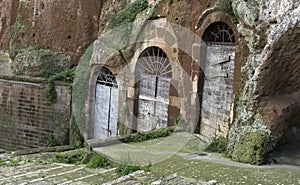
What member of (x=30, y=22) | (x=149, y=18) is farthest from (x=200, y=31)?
(x=30, y=22)

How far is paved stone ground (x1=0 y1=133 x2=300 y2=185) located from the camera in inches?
267

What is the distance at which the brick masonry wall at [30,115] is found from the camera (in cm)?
1405

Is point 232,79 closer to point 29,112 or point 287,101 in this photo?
point 287,101

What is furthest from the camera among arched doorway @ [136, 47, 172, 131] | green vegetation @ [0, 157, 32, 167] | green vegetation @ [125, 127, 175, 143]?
arched doorway @ [136, 47, 172, 131]

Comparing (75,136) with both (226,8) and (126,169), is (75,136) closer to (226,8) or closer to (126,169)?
(126,169)

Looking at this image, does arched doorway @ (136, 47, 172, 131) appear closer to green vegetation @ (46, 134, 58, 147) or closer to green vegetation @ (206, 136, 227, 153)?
green vegetation @ (206, 136, 227, 153)

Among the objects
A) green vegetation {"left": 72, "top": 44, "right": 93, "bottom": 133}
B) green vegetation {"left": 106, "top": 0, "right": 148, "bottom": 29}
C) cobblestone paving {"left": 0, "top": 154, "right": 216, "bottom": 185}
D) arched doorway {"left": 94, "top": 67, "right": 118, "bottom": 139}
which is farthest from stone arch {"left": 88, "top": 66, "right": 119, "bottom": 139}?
cobblestone paving {"left": 0, "top": 154, "right": 216, "bottom": 185}

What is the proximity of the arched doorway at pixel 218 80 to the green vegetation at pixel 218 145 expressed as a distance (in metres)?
0.27

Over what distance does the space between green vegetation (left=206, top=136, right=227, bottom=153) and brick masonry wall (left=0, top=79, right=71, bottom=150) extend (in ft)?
21.2

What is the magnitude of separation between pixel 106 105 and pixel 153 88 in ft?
7.54

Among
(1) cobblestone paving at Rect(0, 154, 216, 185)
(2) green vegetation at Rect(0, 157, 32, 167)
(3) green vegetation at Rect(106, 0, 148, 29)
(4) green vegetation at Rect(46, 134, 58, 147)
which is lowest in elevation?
(4) green vegetation at Rect(46, 134, 58, 147)

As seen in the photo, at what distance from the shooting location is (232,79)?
932 cm

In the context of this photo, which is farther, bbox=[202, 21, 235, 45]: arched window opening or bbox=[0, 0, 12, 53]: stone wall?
bbox=[0, 0, 12, 53]: stone wall

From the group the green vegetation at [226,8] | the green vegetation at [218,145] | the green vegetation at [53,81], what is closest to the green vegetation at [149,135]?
the green vegetation at [218,145]
